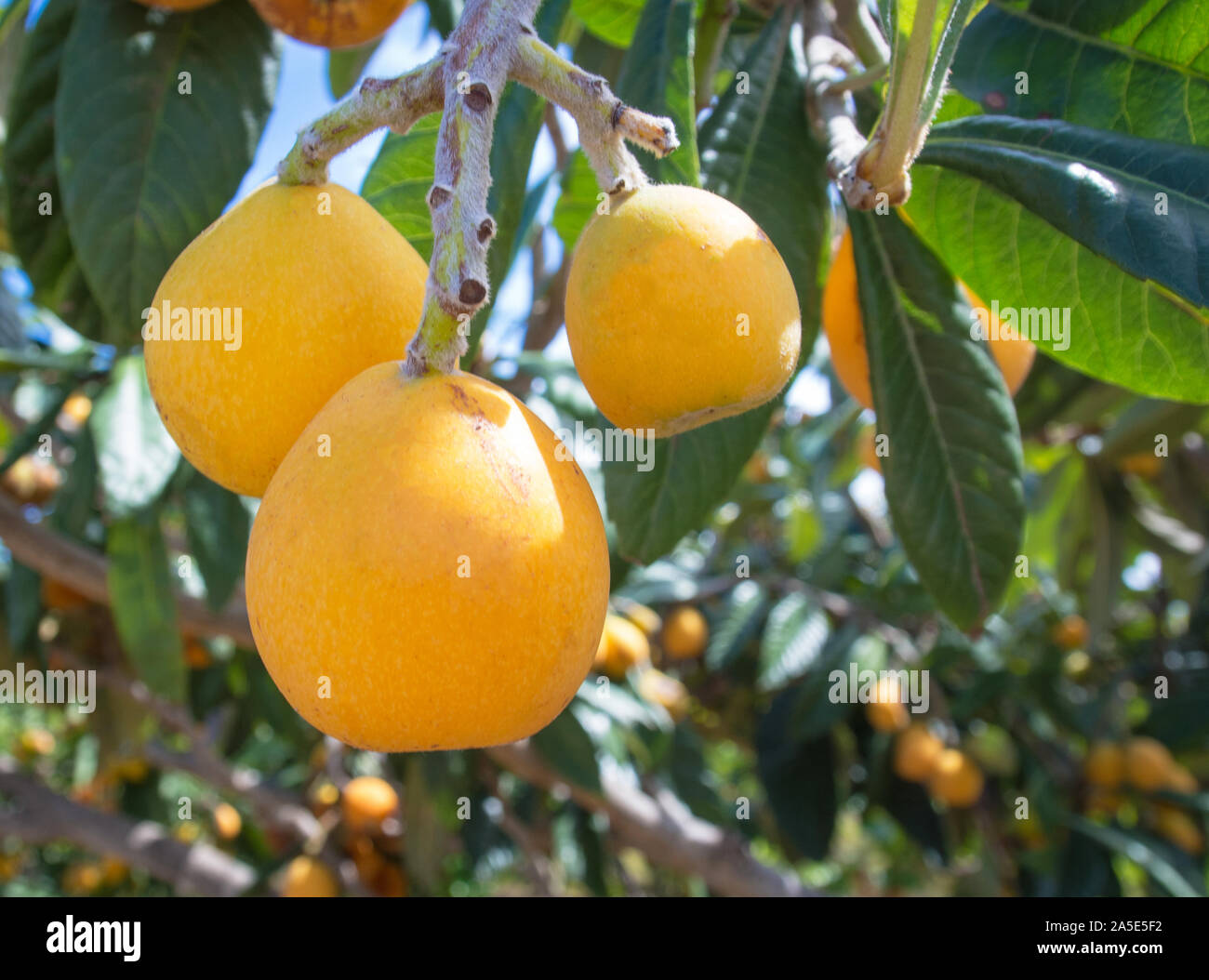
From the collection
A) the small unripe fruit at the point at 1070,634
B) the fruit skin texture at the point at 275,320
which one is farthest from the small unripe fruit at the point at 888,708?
the fruit skin texture at the point at 275,320

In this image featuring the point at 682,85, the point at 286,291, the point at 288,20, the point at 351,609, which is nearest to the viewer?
the point at 351,609

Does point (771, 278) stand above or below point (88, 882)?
above

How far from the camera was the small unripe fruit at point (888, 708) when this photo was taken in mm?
3666

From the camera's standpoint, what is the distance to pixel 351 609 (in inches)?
24.9

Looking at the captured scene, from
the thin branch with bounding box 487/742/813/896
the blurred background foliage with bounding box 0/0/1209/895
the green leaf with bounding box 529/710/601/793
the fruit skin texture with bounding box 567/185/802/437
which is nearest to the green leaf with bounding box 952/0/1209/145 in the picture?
the blurred background foliage with bounding box 0/0/1209/895

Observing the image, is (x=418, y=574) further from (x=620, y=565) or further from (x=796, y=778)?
(x=796, y=778)

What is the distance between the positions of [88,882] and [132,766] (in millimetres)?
1183

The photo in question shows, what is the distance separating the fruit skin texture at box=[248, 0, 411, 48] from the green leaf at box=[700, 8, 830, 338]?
0.46 meters

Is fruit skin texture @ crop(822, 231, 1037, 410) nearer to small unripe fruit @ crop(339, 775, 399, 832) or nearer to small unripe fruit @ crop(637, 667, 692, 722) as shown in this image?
small unripe fruit @ crop(637, 667, 692, 722)

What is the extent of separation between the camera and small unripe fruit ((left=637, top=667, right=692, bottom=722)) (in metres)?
3.53

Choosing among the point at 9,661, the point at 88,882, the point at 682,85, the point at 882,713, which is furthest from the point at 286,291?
the point at 88,882

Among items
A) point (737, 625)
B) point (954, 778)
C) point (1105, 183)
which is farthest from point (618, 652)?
point (1105, 183)

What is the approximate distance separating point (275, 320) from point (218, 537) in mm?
1861

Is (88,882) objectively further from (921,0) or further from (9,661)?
(921,0)
